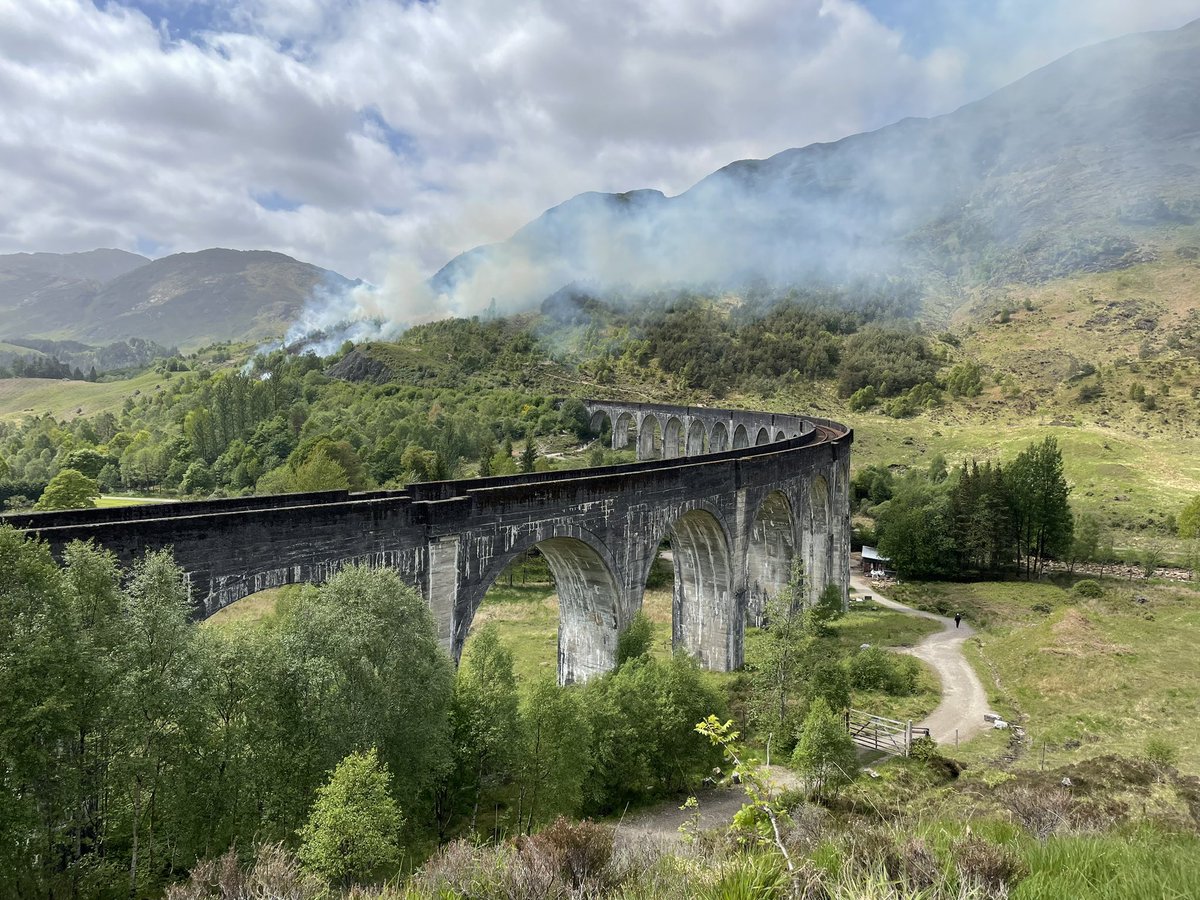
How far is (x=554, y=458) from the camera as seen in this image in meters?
98.1

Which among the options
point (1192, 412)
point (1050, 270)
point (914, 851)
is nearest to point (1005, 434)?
point (1192, 412)

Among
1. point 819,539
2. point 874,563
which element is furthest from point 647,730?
point 874,563

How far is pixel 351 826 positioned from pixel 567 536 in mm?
14037

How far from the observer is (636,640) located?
2509 centimetres

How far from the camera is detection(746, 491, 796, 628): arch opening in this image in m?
39.0

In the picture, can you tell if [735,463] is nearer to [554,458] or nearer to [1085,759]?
[1085,759]

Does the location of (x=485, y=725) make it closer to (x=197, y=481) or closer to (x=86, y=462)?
(x=197, y=481)

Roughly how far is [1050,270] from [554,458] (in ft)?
532

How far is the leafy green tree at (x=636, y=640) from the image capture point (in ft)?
82.2

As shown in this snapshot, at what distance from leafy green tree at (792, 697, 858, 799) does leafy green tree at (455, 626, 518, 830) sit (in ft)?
28.2

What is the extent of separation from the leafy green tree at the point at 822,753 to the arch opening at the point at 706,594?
42.7ft

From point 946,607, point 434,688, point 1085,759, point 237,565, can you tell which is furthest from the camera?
point 946,607

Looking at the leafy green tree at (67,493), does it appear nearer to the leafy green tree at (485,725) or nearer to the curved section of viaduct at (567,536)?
the curved section of viaduct at (567,536)

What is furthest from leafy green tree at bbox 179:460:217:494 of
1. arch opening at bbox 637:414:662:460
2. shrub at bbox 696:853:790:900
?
shrub at bbox 696:853:790:900
